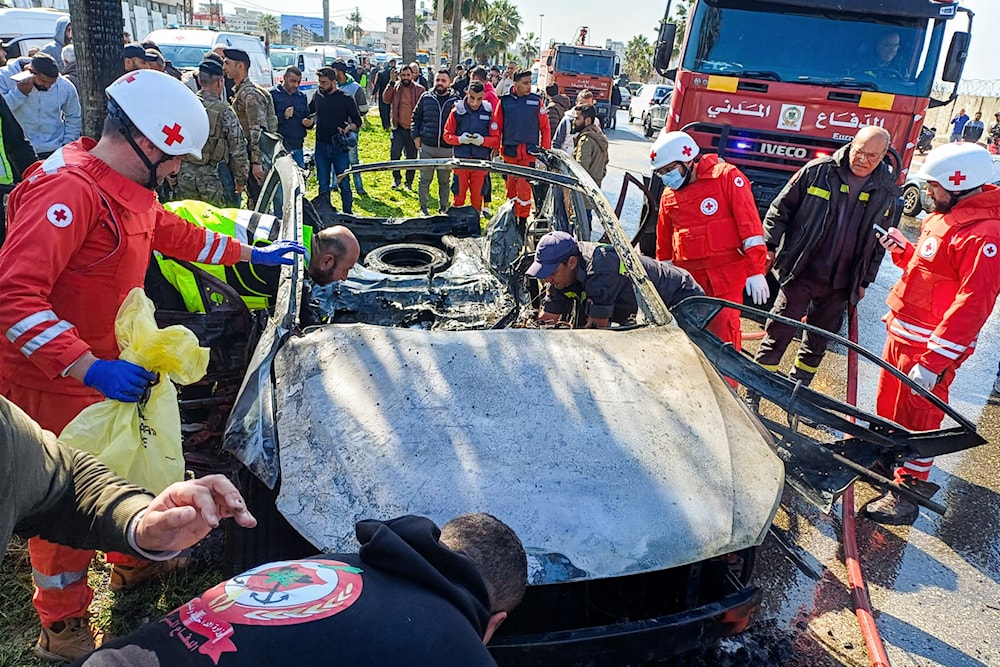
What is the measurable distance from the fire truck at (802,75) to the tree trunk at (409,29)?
15.2 m

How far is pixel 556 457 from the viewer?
6.76ft

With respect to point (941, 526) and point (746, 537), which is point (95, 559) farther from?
point (941, 526)

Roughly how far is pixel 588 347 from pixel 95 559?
86.1 inches

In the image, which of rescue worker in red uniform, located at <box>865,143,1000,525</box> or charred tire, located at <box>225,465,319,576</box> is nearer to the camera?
charred tire, located at <box>225,465,319,576</box>

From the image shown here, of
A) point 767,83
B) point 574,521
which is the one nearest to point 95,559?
point 574,521

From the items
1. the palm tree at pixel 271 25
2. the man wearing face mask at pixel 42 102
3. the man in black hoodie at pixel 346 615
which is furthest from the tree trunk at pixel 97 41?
the palm tree at pixel 271 25

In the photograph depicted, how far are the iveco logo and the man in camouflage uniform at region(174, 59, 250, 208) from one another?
484 centimetres

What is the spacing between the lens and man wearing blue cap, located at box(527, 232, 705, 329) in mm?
3291

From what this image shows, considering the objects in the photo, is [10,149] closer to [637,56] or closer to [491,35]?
[491,35]

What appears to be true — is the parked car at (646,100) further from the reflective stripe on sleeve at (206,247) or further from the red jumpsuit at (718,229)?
the reflective stripe on sleeve at (206,247)

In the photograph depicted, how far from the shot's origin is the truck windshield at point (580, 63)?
70.2 feet

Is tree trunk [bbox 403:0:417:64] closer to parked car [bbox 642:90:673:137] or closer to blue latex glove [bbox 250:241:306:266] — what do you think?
parked car [bbox 642:90:673:137]

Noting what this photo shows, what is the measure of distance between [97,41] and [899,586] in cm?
551

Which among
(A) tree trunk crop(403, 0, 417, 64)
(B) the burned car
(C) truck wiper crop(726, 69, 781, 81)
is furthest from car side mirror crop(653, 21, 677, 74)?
(A) tree trunk crop(403, 0, 417, 64)
